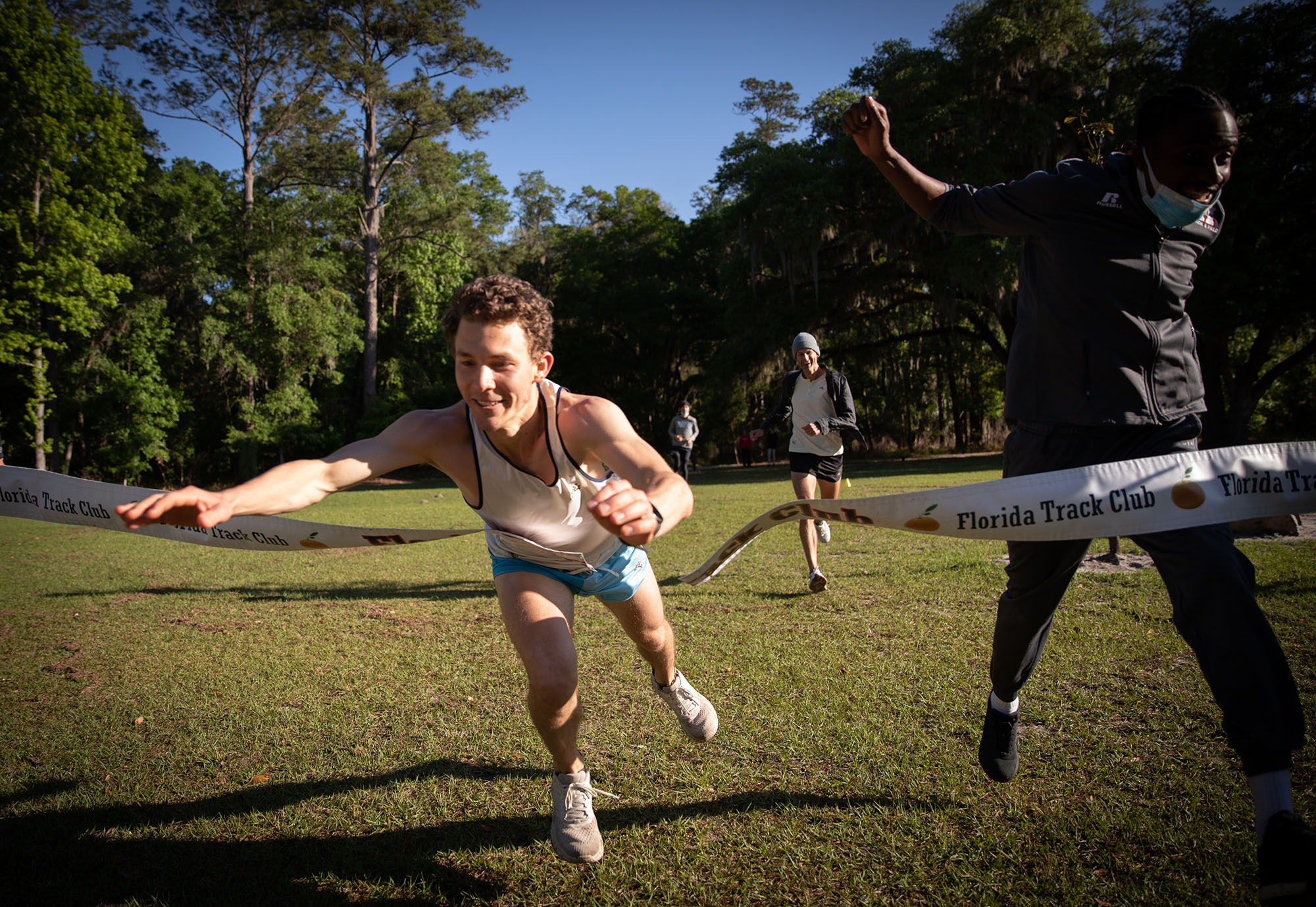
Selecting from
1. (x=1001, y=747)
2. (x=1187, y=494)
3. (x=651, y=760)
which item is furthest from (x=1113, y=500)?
Result: (x=651, y=760)

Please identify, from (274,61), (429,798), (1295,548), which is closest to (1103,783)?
(429,798)

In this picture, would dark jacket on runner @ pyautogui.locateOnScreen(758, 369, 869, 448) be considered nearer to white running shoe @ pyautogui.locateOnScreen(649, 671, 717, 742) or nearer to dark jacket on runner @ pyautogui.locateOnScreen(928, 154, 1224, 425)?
white running shoe @ pyautogui.locateOnScreen(649, 671, 717, 742)

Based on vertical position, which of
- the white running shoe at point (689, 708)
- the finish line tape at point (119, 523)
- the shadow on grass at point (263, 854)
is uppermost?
the finish line tape at point (119, 523)

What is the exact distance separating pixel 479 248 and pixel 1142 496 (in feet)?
142

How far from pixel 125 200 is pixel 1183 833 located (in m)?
36.2

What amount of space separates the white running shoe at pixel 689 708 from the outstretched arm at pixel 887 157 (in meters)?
2.35

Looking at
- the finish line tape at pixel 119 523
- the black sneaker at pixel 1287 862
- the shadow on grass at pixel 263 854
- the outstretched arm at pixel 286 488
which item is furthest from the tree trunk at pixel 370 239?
the black sneaker at pixel 1287 862

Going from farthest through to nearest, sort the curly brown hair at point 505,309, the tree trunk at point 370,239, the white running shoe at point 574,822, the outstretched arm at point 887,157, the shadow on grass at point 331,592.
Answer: the tree trunk at point 370,239 < the shadow on grass at point 331,592 < the outstretched arm at point 887,157 < the curly brown hair at point 505,309 < the white running shoe at point 574,822

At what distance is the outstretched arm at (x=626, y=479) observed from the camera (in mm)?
1984

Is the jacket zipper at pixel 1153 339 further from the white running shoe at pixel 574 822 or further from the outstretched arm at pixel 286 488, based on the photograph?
the outstretched arm at pixel 286 488

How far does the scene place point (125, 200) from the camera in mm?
28719

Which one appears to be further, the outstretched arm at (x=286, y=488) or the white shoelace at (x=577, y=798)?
the white shoelace at (x=577, y=798)

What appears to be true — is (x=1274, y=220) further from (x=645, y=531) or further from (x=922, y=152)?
(x=645, y=531)

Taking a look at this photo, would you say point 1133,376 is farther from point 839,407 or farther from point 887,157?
point 839,407
